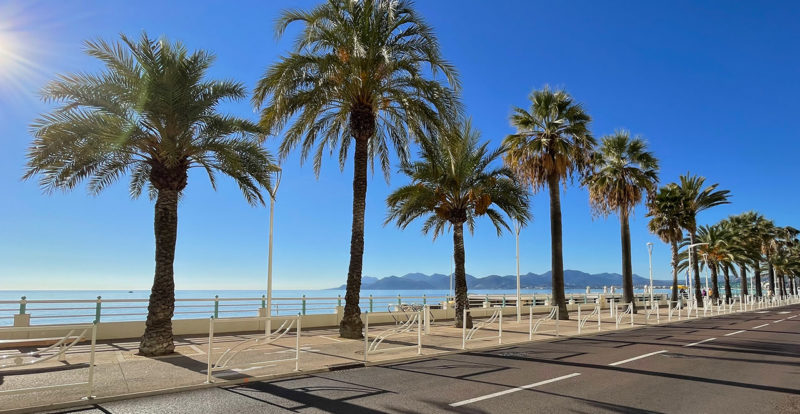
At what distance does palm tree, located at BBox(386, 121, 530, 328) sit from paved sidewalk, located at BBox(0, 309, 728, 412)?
545 cm

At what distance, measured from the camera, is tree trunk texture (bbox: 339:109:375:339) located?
1588cm

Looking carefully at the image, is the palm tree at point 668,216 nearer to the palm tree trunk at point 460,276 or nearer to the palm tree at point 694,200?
the palm tree at point 694,200

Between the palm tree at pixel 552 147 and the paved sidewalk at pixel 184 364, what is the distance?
31.1 feet

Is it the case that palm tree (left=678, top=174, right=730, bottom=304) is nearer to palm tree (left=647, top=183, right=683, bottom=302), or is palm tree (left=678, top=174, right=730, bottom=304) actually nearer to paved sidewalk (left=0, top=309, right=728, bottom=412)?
palm tree (left=647, top=183, right=683, bottom=302)

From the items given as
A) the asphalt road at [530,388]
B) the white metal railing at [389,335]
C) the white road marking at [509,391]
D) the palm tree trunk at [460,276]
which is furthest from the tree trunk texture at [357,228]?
the white road marking at [509,391]

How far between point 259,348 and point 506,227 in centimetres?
1340

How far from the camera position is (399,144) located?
18812mm

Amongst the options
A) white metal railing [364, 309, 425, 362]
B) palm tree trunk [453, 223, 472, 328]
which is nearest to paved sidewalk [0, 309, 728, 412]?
white metal railing [364, 309, 425, 362]

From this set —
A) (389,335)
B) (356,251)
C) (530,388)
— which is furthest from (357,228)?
(530,388)

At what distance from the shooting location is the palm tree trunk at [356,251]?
51.9 feet

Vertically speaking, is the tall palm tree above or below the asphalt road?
above

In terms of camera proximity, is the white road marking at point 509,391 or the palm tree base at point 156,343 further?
the palm tree base at point 156,343

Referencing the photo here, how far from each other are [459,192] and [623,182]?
51.8 ft

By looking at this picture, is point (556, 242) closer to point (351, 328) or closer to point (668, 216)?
point (351, 328)
